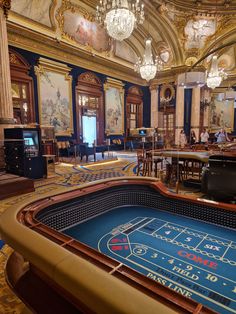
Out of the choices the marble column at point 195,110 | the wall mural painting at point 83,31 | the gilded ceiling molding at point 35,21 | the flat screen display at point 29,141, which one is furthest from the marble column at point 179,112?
the flat screen display at point 29,141

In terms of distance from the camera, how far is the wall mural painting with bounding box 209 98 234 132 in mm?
15539

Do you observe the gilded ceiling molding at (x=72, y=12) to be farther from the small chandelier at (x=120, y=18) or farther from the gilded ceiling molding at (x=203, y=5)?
the small chandelier at (x=120, y=18)

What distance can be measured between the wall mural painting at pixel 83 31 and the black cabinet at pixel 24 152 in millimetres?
6919

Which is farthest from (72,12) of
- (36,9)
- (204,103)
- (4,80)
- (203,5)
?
(204,103)

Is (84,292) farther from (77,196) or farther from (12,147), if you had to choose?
(12,147)

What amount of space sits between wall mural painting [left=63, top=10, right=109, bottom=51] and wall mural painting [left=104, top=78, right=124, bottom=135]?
6.84 ft

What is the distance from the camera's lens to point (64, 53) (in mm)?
10164

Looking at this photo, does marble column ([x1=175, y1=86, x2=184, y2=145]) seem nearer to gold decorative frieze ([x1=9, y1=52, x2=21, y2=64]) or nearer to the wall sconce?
the wall sconce

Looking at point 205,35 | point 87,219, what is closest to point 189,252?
point 87,219

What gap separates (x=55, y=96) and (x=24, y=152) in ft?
18.1

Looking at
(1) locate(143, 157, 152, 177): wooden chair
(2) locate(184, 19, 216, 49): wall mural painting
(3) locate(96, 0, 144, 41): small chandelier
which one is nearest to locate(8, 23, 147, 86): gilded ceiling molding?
(2) locate(184, 19, 216, 49): wall mural painting

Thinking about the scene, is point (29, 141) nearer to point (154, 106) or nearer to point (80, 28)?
point (80, 28)

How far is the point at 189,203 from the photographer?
2.62 meters

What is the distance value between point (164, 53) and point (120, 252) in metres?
14.6
